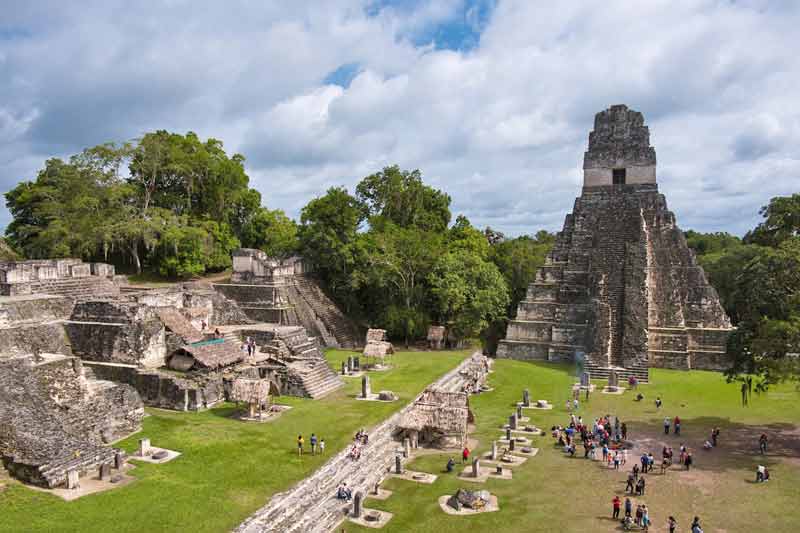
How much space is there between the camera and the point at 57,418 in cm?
1414

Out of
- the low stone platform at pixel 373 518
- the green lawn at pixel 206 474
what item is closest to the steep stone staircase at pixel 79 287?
the green lawn at pixel 206 474

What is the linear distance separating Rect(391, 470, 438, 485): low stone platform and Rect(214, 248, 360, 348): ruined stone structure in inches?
590

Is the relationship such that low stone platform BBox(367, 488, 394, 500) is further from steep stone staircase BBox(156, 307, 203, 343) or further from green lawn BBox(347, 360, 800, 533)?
steep stone staircase BBox(156, 307, 203, 343)

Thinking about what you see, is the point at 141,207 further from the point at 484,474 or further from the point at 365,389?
the point at 484,474

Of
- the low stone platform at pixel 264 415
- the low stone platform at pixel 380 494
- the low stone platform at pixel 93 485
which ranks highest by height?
the low stone platform at pixel 264 415

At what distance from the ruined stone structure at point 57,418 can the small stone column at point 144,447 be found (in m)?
0.89

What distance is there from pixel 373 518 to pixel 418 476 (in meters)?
2.69

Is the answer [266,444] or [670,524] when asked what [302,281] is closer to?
[266,444]

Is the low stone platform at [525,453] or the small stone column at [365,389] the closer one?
the low stone platform at [525,453]

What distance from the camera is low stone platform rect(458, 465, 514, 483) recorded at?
612 inches

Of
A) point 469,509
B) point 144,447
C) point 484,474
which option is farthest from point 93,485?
point 484,474

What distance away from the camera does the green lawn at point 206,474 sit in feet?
38.0

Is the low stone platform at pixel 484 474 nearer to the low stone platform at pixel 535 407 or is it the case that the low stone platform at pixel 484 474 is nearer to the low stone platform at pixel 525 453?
the low stone platform at pixel 525 453

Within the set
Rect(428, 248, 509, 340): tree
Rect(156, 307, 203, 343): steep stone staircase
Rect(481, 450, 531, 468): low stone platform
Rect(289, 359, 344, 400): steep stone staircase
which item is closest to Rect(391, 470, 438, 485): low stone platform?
Rect(481, 450, 531, 468): low stone platform
